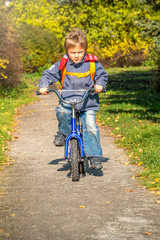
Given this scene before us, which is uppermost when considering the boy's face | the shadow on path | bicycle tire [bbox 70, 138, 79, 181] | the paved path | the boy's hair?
the boy's hair

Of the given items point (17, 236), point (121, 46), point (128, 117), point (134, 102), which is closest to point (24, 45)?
point (121, 46)

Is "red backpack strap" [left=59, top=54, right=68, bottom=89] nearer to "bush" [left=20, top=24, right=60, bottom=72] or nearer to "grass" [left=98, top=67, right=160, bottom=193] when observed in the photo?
"grass" [left=98, top=67, right=160, bottom=193]

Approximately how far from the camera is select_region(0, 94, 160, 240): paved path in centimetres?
382

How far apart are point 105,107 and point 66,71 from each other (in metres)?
7.94

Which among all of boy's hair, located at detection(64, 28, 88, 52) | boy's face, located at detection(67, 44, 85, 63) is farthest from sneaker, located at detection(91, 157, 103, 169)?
boy's hair, located at detection(64, 28, 88, 52)

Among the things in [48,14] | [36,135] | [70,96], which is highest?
[48,14]

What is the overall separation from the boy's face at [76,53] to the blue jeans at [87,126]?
619 millimetres

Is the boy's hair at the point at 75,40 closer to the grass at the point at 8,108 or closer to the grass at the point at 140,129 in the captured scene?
the grass at the point at 140,129

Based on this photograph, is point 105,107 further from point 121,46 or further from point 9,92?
point 121,46

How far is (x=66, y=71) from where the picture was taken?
5496mm

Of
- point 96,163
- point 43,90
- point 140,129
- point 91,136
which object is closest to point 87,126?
point 91,136

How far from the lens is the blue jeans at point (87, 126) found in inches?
219

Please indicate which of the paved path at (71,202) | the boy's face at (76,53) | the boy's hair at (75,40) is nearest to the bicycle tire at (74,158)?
the paved path at (71,202)

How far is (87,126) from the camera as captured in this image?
5.59 m
